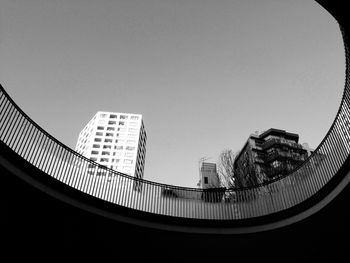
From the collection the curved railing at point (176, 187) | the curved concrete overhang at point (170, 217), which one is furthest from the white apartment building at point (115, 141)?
the curved concrete overhang at point (170, 217)

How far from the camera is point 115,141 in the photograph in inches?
6225

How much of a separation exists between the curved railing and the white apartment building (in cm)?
13249

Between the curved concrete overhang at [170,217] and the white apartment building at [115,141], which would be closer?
the curved concrete overhang at [170,217]

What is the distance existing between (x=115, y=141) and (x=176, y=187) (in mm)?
145880

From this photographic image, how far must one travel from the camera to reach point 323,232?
1202cm

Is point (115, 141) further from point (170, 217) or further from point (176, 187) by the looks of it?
point (170, 217)

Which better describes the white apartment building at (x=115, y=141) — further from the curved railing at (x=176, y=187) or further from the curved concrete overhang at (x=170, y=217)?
the curved concrete overhang at (x=170, y=217)

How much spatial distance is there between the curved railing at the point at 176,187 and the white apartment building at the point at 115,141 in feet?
435

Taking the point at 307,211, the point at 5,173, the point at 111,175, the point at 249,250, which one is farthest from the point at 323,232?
the point at 5,173

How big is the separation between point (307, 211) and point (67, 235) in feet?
32.8

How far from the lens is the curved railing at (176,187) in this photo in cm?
1138

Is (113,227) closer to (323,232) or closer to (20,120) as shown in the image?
(20,120)

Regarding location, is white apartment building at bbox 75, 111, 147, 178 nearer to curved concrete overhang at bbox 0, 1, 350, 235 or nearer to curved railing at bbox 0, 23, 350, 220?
curved railing at bbox 0, 23, 350, 220

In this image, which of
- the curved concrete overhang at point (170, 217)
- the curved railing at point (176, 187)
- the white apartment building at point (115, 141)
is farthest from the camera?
A: the white apartment building at point (115, 141)
